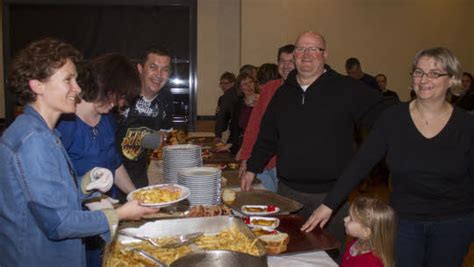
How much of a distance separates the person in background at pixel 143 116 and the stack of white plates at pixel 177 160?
0.44ft

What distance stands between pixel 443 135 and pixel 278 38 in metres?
4.78

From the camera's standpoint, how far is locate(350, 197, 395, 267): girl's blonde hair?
1626 millimetres

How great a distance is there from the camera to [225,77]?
5.26m

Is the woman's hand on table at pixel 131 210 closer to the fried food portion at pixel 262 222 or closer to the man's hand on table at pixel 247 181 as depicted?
the fried food portion at pixel 262 222

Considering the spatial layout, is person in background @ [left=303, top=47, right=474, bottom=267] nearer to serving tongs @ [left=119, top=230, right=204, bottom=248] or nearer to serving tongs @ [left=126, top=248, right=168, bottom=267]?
serving tongs @ [left=119, top=230, right=204, bottom=248]

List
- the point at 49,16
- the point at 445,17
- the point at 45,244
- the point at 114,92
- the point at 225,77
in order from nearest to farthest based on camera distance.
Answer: the point at 45,244 → the point at 114,92 → the point at 225,77 → the point at 49,16 → the point at 445,17

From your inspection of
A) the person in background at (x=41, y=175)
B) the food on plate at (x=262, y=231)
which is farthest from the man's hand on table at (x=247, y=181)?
the person in background at (x=41, y=175)

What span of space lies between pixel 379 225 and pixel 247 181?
2.97 feet

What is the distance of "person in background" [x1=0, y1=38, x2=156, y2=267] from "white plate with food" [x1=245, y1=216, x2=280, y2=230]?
0.58 meters

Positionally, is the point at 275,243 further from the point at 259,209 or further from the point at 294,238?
the point at 259,209

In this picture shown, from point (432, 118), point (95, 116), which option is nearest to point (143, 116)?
point (95, 116)

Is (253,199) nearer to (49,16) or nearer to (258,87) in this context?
(258,87)

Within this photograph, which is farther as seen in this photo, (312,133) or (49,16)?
(49,16)

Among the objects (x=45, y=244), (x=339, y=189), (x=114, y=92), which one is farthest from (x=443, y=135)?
(x=45, y=244)
